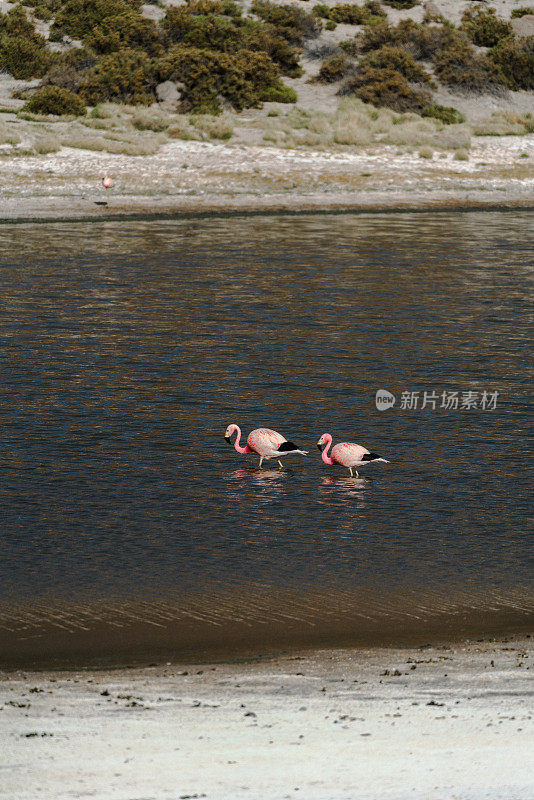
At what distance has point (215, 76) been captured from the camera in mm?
50156

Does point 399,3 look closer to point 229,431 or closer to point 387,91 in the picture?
point 387,91

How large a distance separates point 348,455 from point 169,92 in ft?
136

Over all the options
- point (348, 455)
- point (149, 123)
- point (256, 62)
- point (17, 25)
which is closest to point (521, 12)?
point (256, 62)

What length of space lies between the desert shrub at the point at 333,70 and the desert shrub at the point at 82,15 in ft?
37.1

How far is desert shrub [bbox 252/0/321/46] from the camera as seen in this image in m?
61.3

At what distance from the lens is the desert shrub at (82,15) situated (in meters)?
60.1

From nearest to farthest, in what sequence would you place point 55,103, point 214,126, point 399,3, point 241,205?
1. point 241,205
2. point 214,126
3. point 55,103
4. point 399,3

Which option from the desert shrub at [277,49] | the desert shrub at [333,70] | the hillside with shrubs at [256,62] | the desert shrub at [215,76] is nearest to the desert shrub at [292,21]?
the hillside with shrubs at [256,62]

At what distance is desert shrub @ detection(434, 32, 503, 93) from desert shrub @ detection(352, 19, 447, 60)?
1.17 meters

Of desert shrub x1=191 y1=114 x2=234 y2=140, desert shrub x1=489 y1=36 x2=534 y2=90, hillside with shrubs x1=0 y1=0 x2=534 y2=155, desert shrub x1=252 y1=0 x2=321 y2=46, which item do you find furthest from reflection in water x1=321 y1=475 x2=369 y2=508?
desert shrub x1=252 y1=0 x2=321 y2=46

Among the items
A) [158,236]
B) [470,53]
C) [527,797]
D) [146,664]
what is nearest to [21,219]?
[158,236]

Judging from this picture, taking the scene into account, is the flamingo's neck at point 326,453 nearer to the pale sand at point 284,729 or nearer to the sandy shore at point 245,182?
the pale sand at point 284,729

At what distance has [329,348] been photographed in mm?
17469

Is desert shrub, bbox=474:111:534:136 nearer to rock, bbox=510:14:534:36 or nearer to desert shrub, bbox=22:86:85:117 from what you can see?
desert shrub, bbox=22:86:85:117
